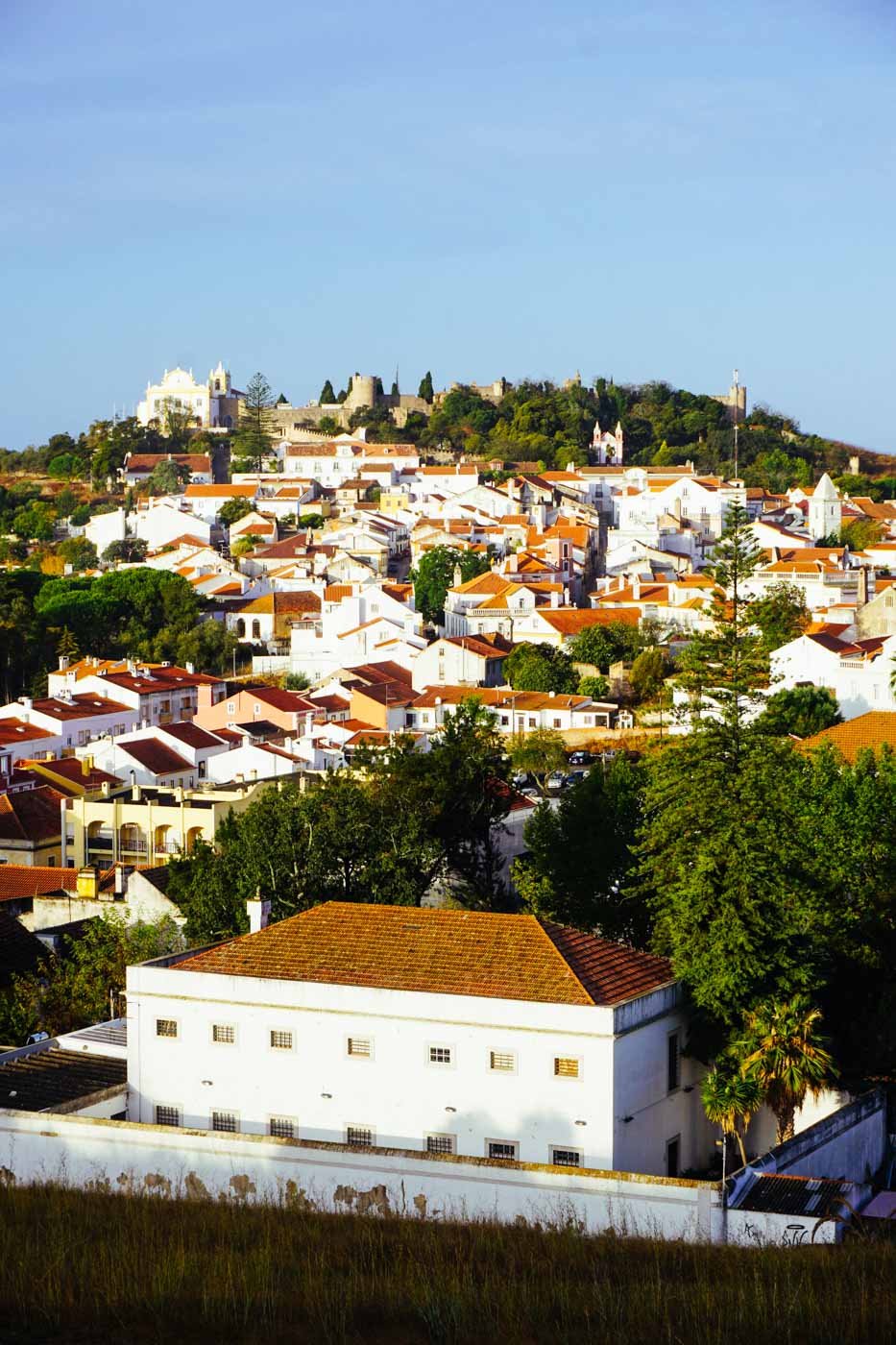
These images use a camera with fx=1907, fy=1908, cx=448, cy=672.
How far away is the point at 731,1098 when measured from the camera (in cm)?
1844

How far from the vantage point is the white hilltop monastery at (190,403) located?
4619 inches

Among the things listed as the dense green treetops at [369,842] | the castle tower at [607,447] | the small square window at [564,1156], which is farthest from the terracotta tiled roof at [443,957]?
the castle tower at [607,447]

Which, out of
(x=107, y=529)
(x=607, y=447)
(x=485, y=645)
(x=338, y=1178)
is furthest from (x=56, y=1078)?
(x=607, y=447)

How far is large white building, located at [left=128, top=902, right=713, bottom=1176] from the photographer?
17.8m

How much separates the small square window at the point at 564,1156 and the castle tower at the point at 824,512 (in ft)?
216

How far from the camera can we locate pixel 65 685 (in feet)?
196

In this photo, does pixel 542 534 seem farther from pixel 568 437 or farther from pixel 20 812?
pixel 20 812

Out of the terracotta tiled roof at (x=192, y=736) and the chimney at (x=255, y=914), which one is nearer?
the chimney at (x=255, y=914)

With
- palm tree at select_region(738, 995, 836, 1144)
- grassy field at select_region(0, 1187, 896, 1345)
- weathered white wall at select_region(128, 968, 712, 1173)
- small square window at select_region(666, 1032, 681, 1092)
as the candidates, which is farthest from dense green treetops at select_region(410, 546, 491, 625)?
grassy field at select_region(0, 1187, 896, 1345)

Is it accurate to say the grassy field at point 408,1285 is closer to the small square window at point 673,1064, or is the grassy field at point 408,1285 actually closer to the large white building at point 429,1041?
the large white building at point 429,1041

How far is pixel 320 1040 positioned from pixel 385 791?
39.7 ft

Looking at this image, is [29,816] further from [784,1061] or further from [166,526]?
[166,526]

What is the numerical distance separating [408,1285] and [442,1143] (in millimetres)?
6118

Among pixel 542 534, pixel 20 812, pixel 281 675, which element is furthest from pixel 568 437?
pixel 20 812
